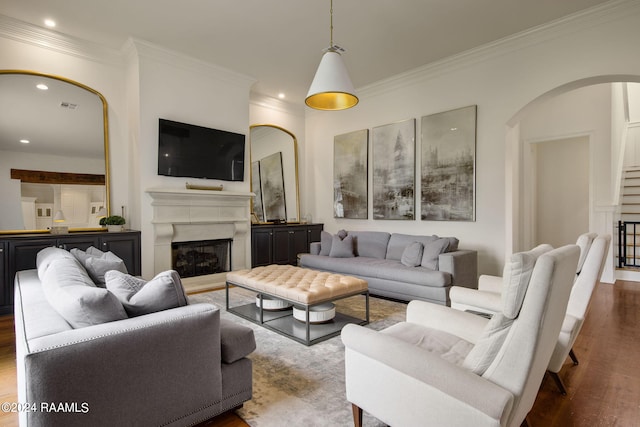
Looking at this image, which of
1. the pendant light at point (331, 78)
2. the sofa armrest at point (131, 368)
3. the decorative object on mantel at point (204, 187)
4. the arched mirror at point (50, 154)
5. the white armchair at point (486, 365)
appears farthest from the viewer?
the decorative object on mantel at point (204, 187)

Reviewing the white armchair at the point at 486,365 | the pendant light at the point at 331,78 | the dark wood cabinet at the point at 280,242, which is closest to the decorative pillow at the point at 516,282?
the white armchair at the point at 486,365

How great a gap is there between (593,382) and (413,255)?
2297 millimetres

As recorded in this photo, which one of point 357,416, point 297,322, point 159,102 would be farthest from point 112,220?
point 357,416

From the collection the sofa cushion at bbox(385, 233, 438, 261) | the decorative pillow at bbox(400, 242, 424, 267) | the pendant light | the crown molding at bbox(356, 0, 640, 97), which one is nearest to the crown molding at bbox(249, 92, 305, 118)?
the crown molding at bbox(356, 0, 640, 97)

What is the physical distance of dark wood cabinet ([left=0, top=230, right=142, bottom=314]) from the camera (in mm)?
3693

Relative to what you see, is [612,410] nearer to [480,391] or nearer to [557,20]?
[480,391]

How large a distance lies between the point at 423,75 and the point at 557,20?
1.82 m

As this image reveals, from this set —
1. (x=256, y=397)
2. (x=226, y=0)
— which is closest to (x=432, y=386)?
(x=256, y=397)

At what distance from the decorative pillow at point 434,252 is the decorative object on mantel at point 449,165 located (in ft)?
3.06

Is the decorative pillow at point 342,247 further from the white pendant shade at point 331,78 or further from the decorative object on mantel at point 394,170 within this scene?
the white pendant shade at point 331,78

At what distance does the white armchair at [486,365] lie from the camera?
1129 mm

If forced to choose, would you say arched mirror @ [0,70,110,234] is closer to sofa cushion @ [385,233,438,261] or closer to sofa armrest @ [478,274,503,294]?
sofa cushion @ [385,233,438,261]

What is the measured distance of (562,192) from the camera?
7.39m

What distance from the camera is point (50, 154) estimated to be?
432 cm
